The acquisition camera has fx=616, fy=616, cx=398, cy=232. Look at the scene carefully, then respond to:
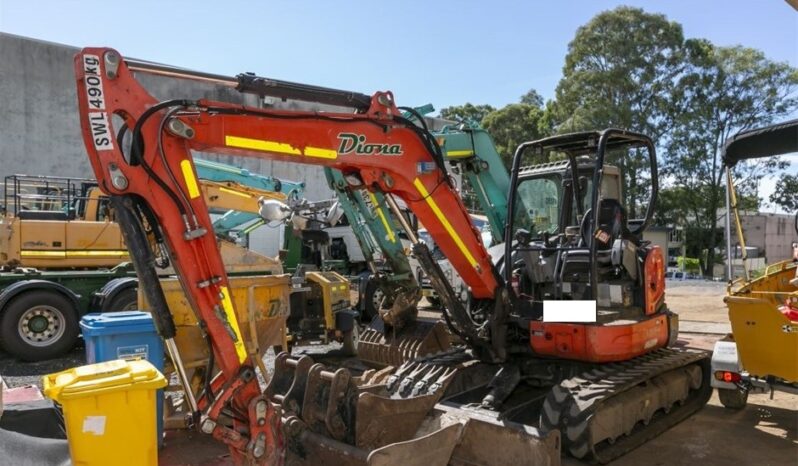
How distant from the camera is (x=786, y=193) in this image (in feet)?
103

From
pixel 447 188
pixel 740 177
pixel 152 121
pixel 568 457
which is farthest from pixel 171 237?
pixel 740 177

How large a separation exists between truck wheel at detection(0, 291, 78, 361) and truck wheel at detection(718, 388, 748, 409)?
9.11m

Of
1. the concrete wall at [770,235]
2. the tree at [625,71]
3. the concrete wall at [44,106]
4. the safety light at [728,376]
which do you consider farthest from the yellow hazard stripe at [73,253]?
the concrete wall at [770,235]

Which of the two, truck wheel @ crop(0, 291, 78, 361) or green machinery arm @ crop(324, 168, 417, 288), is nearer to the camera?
green machinery arm @ crop(324, 168, 417, 288)

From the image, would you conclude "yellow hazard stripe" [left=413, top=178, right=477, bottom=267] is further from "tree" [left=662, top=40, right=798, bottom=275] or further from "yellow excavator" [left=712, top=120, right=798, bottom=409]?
"tree" [left=662, top=40, right=798, bottom=275]

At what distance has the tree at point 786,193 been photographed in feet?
100

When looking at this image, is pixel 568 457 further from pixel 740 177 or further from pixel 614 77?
pixel 740 177

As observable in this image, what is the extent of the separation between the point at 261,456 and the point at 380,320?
4.67 metres

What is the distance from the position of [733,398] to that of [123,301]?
867 cm

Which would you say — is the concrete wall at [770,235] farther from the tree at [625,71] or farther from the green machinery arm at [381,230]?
the green machinery arm at [381,230]

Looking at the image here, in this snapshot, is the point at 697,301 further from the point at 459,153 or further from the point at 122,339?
the point at 122,339

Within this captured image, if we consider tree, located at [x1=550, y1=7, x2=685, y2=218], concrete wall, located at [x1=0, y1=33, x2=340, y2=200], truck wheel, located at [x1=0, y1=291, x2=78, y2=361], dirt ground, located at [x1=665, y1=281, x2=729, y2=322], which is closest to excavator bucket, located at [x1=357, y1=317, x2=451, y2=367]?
truck wheel, located at [x1=0, y1=291, x2=78, y2=361]

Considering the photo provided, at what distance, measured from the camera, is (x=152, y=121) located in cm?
370

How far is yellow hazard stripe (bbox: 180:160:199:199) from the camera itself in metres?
3.80
